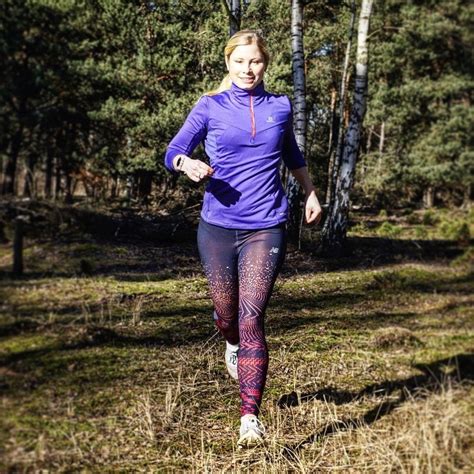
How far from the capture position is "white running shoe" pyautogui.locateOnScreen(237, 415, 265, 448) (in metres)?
1.67

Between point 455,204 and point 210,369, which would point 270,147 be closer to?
point 210,369

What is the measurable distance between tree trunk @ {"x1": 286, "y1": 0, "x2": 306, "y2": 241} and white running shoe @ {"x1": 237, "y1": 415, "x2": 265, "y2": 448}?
1.56 metres

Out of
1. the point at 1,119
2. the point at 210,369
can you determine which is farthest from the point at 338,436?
the point at 1,119

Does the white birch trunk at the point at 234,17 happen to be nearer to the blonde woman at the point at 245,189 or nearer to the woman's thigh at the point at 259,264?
the blonde woman at the point at 245,189

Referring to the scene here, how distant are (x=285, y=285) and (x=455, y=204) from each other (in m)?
6.55

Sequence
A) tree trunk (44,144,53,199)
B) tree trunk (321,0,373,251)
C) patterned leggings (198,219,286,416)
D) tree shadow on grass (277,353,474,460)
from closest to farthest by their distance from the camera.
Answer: tree trunk (44,144,53,199) → patterned leggings (198,219,286,416) → tree shadow on grass (277,353,474,460) → tree trunk (321,0,373,251)

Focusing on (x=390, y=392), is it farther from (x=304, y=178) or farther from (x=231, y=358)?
(x=304, y=178)

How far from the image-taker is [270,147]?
1.68m

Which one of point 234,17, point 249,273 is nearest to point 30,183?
point 249,273

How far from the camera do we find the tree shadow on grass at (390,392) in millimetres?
2038

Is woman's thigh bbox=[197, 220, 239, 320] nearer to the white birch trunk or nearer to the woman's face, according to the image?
the woman's face

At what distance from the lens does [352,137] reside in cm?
583

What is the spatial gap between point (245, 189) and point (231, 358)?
2.43 feet

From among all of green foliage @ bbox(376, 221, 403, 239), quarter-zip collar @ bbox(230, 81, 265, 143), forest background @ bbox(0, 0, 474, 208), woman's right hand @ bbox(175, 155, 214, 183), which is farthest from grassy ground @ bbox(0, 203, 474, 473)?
green foliage @ bbox(376, 221, 403, 239)
